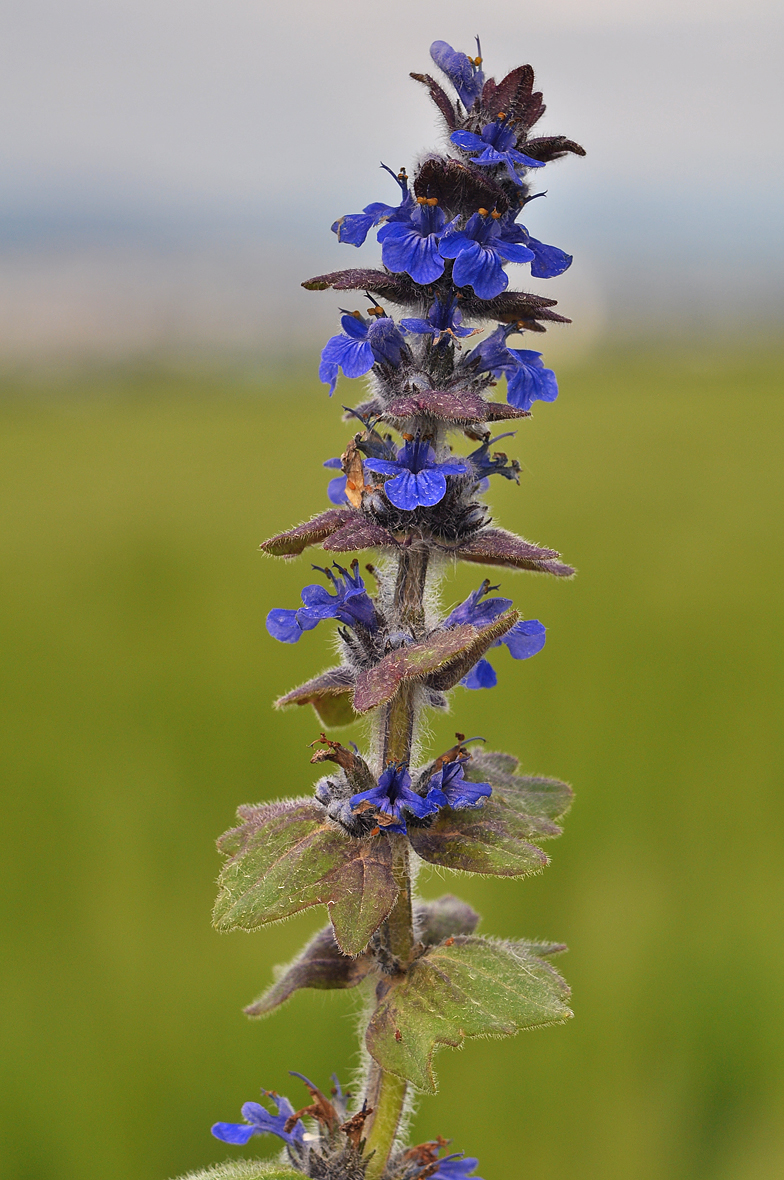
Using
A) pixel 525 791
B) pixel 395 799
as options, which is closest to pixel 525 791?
pixel 525 791

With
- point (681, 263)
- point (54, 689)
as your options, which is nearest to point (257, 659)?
point (54, 689)

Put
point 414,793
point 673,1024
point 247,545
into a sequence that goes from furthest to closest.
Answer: point 247,545
point 673,1024
point 414,793

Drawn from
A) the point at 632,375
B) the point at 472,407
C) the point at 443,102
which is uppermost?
the point at 632,375

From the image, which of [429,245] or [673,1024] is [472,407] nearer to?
[429,245]

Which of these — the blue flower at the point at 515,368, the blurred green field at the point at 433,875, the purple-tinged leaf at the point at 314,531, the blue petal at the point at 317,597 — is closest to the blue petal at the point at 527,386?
the blue flower at the point at 515,368

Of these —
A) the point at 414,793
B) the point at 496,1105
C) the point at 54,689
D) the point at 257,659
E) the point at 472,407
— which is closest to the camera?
the point at 472,407

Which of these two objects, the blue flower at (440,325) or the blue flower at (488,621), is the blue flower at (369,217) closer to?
the blue flower at (440,325)

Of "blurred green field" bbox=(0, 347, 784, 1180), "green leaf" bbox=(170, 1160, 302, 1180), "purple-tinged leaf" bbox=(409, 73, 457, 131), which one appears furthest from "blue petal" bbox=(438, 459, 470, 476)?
"green leaf" bbox=(170, 1160, 302, 1180)
